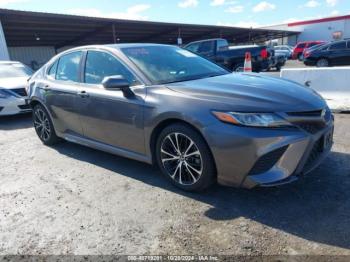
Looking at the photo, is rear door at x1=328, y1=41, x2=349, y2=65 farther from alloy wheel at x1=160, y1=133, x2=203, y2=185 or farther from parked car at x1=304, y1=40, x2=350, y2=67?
alloy wheel at x1=160, y1=133, x2=203, y2=185

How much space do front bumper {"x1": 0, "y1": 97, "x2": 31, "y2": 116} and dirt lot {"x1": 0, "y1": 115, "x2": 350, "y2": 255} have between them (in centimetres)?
393

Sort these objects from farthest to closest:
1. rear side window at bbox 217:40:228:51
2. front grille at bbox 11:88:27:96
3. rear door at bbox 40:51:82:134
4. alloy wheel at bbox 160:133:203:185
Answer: rear side window at bbox 217:40:228:51 → front grille at bbox 11:88:27:96 → rear door at bbox 40:51:82:134 → alloy wheel at bbox 160:133:203:185

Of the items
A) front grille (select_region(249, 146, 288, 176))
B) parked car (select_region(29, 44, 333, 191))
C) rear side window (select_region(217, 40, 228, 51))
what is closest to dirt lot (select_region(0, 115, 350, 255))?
parked car (select_region(29, 44, 333, 191))

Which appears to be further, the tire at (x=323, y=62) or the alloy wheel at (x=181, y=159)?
the tire at (x=323, y=62)

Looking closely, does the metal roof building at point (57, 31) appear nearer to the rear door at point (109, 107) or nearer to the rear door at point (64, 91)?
the rear door at point (64, 91)

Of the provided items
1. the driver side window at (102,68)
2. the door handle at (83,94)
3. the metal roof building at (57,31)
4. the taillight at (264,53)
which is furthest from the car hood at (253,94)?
the metal roof building at (57,31)

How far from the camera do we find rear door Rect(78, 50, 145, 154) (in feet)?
11.5

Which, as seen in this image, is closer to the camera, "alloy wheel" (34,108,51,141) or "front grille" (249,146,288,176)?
"front grille" (249,146,288,176)

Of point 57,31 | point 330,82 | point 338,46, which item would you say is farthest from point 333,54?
point 57,31

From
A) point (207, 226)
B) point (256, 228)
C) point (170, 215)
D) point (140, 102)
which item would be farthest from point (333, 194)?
point (140, 102)

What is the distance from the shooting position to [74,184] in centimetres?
381

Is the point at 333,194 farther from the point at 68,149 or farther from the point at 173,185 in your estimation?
the point at 68,149

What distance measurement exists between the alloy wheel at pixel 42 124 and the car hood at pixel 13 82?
10.2 feet

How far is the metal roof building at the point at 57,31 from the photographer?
1658 centimetres
